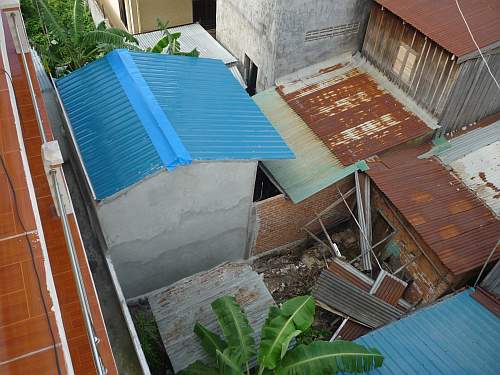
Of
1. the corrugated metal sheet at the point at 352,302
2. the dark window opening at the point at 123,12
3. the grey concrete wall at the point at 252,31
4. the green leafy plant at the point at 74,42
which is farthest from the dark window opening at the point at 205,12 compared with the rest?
the corrugated metal sheet at the point at 352,302

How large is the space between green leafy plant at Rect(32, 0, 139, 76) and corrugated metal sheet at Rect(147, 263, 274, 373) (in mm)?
7169

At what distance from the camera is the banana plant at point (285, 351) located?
27.0 feet

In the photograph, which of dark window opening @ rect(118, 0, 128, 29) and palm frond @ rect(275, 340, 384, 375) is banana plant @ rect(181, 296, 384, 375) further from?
dark window opening @ rect(118, 0, 128, 29)

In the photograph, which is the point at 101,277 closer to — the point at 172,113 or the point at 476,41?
the point at 172,113

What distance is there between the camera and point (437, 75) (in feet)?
42.2

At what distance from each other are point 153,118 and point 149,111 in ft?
0.87

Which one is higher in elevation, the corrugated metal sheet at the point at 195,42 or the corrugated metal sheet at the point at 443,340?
the corrugated metal sheet at the point at 195,42

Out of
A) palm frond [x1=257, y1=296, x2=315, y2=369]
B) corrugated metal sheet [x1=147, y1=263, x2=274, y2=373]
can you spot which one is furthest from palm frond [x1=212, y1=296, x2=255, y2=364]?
corrugated metal sheet [x1=147, y1=263, x2=274, y2=373]

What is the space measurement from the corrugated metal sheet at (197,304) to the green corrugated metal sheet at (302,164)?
266 centimetres

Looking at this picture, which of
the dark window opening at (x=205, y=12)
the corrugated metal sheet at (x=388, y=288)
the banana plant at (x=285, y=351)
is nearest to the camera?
the banana plant at (x=285, y=351)

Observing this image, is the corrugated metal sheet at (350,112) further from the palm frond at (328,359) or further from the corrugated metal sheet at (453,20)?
the palm frond at (328,359)

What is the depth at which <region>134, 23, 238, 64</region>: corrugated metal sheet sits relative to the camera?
54.4 feet

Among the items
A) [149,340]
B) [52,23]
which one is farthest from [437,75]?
[52,23]

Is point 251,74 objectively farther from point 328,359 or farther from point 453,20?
point 328,359
